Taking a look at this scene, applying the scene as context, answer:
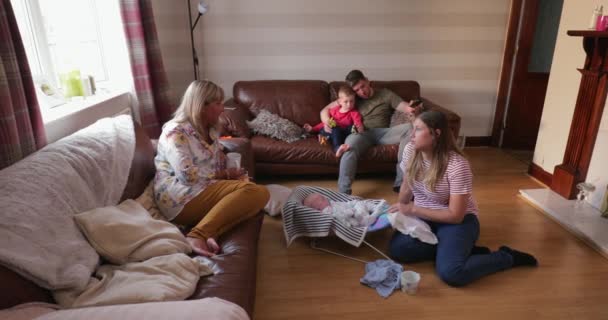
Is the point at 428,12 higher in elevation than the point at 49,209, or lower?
higher

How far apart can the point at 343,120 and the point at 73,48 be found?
218 cm

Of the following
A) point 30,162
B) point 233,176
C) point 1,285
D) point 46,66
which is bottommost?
point 233,176

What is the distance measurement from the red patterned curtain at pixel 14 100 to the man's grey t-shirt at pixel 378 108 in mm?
2501

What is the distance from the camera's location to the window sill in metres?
2.12

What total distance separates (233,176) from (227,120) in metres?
1.04

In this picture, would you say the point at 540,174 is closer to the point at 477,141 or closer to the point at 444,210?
the point at 477,141

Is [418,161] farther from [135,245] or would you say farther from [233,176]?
[135,245]

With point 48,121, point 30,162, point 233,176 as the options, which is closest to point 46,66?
point 48,121


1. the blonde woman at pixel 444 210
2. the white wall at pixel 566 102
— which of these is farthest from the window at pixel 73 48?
the white wall at pixel 566 102

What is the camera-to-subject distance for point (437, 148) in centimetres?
221

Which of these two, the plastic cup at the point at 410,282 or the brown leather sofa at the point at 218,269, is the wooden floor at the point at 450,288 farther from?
the brown leather sofa at the point at 218,269

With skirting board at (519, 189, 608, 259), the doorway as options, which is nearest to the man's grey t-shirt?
skirting board at (519, 189, 608, 259)

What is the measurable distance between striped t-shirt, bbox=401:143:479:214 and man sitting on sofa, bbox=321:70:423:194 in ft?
2.63

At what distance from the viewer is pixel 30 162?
5.19 ft
